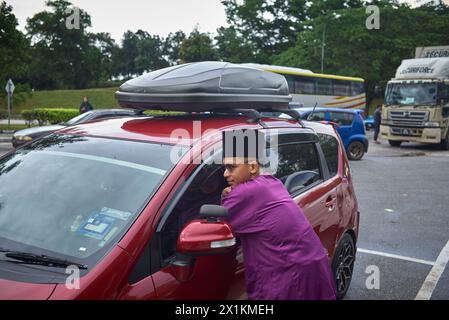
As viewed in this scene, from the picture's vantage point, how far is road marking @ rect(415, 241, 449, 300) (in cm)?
423

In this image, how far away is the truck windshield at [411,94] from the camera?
18.2 m

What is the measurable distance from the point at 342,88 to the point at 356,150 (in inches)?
627

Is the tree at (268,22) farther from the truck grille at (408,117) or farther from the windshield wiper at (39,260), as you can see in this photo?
the windshield wiper at (39,260)

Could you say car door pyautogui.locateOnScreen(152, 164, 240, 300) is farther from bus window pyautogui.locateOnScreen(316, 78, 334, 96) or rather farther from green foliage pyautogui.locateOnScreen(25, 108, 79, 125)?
bus window pyautogui.locateOnScreen(316, 78, 334, 96)

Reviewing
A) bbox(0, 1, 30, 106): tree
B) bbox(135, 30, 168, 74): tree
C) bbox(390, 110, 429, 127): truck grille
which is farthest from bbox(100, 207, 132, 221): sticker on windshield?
bbox(135, 30, 168, 74): tree

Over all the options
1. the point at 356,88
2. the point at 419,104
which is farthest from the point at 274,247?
the point at 356,88

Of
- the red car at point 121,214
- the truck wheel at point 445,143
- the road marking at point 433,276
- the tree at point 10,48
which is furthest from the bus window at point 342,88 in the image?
the red car at point 121,214

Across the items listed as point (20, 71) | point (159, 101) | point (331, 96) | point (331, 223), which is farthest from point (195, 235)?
point (331, 96)

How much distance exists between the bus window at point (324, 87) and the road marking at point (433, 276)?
73.6ft

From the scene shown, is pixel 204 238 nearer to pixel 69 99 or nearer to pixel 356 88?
pixel 356 88

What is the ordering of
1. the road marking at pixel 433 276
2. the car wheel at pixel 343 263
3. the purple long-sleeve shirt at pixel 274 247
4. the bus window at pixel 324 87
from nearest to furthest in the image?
1. the purple long-sleeve shirt at pixel 274 247
2. the car wheel at pixel 343 263
3. the road marking at pixel 433 276
4. the bus window at pixel 324 87

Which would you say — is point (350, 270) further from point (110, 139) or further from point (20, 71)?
point (20, 71)
